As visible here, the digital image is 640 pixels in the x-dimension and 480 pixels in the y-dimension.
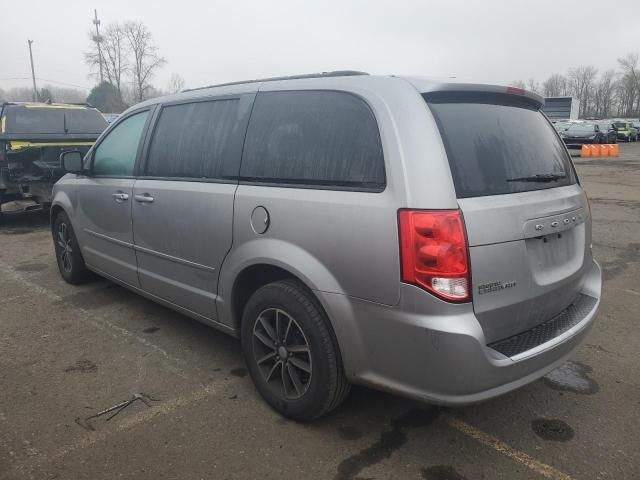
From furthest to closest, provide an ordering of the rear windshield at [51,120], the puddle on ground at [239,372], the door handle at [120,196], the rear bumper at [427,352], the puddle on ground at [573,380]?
the rear windshield at [51,120] < the door handle at [120,196] < the puddle on ground at [239,372] < the puddle on ground at [573,380] < the rear bumper at [427,352]

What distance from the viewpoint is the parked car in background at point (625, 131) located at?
38.4 m

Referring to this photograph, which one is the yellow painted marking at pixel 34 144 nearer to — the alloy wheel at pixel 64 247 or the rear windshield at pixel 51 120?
the rear windshield at pixel 51 120

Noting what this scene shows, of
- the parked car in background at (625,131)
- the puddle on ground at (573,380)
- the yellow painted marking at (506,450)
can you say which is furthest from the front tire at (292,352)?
the parked car in background at (625,131)

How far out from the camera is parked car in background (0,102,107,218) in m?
7.50

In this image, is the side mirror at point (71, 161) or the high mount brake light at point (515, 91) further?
the side mirror at point (71, 161)

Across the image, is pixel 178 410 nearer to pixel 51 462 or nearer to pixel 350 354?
pixel 51 462

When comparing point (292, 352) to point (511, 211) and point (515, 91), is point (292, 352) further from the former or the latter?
point (515, 91)

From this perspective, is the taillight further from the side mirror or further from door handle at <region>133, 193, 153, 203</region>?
the side mirror

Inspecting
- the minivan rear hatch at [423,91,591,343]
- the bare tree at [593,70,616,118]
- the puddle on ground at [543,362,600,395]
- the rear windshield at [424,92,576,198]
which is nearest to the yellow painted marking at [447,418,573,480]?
the minivan rear hatch at [423,91,591,343]

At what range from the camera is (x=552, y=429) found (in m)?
2.70

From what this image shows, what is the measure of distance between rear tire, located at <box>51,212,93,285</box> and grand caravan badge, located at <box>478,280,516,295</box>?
3971 millimetres

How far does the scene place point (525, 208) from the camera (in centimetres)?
237

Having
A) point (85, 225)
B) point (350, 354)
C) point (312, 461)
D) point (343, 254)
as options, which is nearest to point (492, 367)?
point (350, 354)

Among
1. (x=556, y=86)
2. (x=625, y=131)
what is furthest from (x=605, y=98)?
(x=625, y=131)
